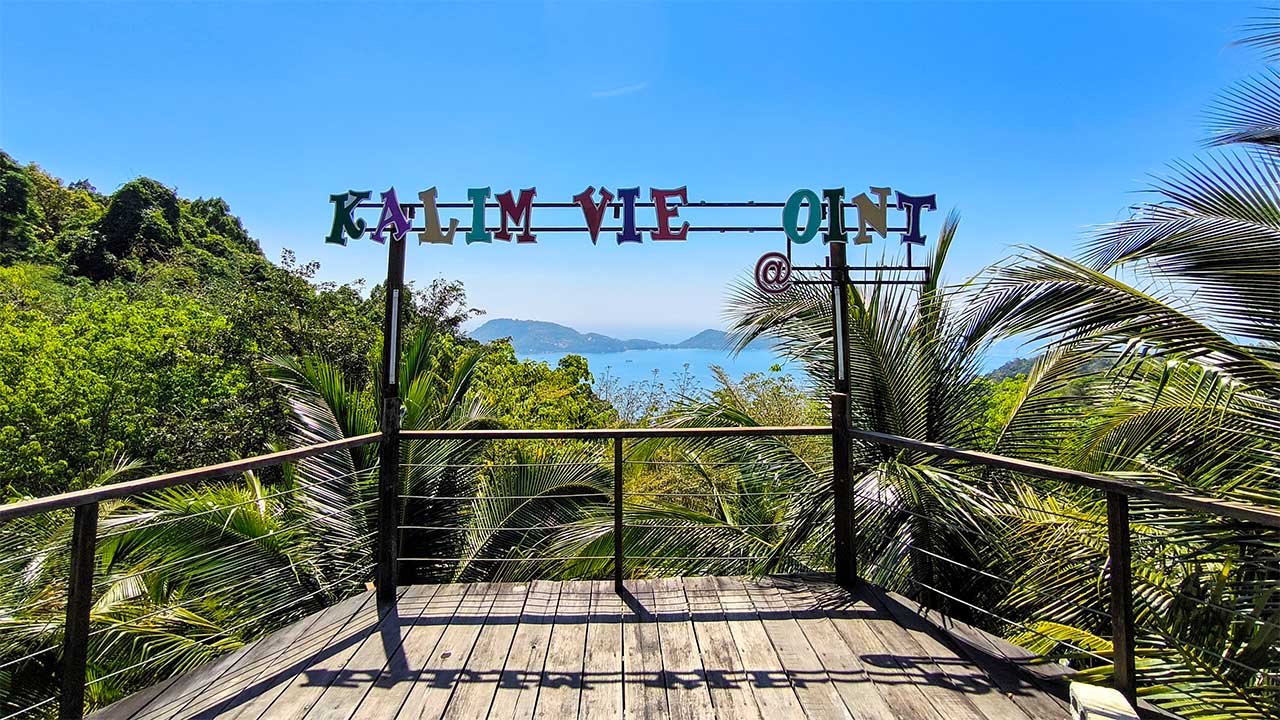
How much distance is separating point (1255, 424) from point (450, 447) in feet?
13.9

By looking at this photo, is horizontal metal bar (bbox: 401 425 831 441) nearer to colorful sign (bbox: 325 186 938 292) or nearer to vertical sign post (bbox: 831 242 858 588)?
vertical sign post (bbox: 831 242 858 588)

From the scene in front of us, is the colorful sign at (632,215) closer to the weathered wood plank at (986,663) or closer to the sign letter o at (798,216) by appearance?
the sign letter o at (798,216)

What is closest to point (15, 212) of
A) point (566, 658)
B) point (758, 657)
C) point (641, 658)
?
point (566, 658)

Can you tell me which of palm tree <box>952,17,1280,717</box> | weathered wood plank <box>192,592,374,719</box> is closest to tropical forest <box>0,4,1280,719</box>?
palm tree <box>952,17,1280,717</box>

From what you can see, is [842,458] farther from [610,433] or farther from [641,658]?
[641,658]

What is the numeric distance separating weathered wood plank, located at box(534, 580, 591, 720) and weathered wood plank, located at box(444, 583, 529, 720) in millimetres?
169

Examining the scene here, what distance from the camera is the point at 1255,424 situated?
2213 millimetres

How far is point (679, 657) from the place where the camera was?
220 centimetres

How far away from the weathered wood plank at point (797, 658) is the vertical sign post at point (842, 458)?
0.39 meters

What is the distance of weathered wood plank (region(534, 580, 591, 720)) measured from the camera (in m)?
1.89

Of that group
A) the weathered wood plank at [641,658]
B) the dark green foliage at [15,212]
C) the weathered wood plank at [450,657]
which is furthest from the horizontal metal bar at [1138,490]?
the dark green foliage at [15,212]

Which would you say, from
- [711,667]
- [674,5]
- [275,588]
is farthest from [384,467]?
[674,5]

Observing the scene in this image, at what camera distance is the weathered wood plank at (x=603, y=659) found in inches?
74.2

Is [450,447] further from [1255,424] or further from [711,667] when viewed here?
[1255,424]
